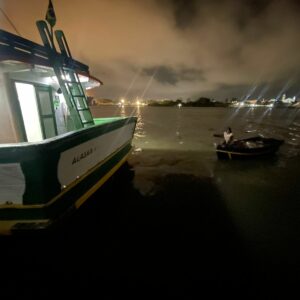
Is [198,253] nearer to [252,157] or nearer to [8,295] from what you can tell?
[8,295]

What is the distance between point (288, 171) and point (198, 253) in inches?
347

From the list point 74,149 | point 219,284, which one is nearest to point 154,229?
point 219,284

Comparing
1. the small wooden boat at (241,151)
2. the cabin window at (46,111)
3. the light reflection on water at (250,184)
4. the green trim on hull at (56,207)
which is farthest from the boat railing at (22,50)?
the small wooden boat at (241,151)

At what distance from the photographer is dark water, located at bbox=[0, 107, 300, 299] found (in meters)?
4.16

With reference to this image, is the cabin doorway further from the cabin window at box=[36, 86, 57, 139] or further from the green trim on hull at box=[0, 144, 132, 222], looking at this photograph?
the green trim on hull at box=[0, 144, 132, 222]

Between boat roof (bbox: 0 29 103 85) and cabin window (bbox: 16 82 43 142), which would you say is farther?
cabin window (bbox: 16 82 43 142)

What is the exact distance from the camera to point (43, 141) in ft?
13.5

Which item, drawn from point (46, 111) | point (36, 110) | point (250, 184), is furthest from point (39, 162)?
point (250, 184)

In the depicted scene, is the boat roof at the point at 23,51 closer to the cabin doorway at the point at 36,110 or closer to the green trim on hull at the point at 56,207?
the cabin doorway at the point at 36,110

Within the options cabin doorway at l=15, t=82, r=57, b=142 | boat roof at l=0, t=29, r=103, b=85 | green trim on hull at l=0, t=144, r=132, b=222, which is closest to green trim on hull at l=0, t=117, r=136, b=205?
green trim on hull at l=0, t=144, r=132, b=222

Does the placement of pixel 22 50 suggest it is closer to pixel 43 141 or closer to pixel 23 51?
pixel 23 51

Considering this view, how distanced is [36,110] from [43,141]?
2.90 m

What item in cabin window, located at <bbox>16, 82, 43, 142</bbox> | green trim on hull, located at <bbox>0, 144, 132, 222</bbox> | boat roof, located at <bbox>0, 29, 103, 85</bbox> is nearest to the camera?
green trim on hull, located at <bbox>0, 144, 132, 222</bbox>

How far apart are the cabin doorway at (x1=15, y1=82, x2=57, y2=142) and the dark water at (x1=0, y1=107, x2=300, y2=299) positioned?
2.64 meters
